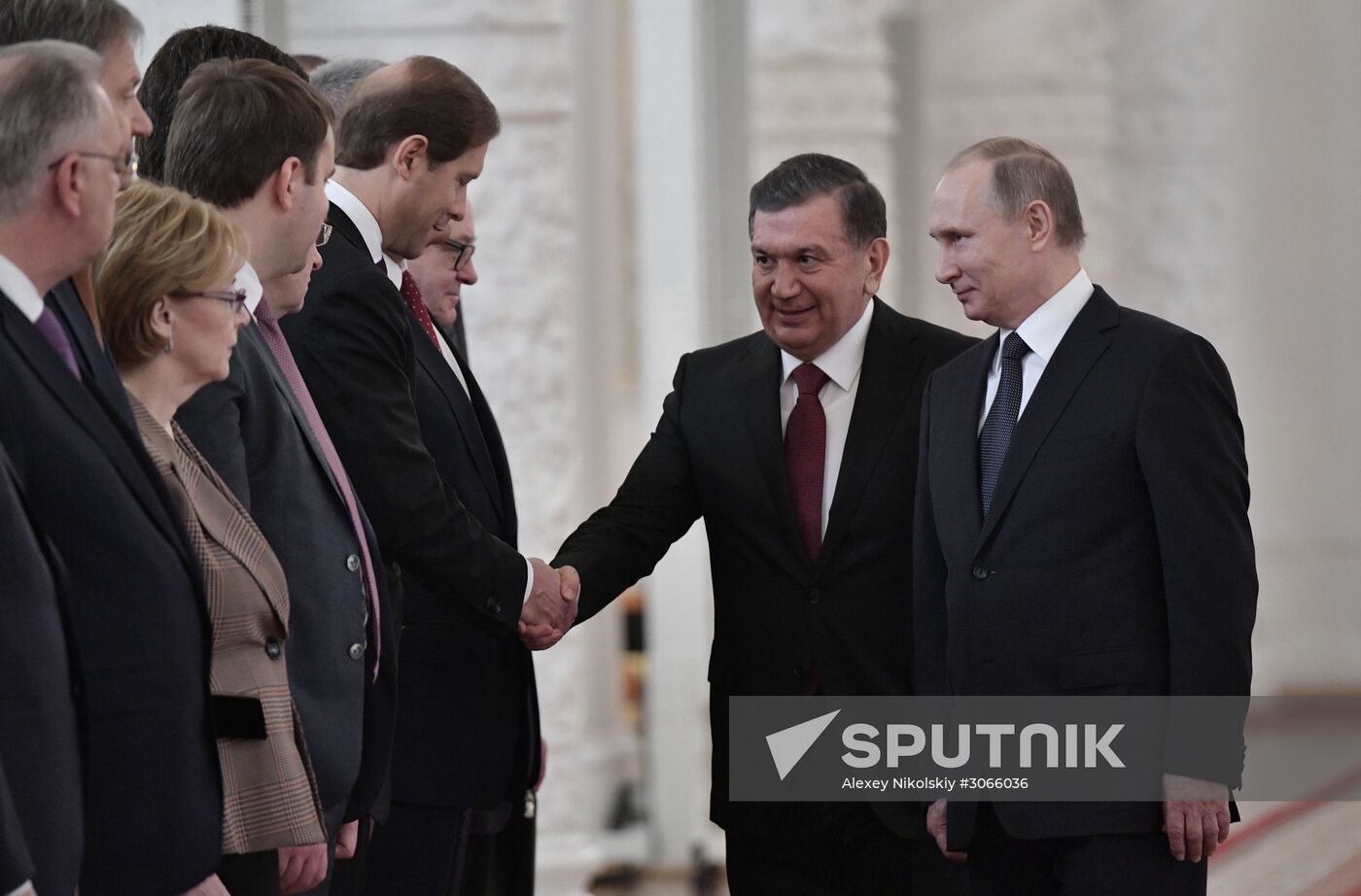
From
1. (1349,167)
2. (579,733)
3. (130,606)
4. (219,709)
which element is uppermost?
(1349,167)

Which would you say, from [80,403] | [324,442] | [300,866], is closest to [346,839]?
[300,866]

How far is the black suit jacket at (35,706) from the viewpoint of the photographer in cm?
155

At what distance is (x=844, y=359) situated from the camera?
3125 mm

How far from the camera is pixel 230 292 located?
199 centimetres

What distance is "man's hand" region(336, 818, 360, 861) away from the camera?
235 cm

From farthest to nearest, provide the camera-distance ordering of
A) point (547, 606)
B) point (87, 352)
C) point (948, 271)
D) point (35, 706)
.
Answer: point (547, 606)
point (948, 271)
point (87, 352)
point (35, 706)

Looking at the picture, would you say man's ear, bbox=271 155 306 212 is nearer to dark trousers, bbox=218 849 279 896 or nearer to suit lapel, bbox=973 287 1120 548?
dark trousers, bbox=218 849 279 896

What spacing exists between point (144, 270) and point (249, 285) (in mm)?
223

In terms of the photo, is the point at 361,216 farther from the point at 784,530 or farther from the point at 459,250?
the point at 784,530

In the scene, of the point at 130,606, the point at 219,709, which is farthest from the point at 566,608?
the point at 130,606

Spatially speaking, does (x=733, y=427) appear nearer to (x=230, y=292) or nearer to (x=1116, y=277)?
(x=230, y=292)

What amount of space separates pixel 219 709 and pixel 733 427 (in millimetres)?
1422

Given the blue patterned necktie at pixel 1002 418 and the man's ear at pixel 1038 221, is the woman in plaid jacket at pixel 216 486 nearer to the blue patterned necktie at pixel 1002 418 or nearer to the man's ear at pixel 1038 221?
the blue patterned necktie at pixel 1002 418

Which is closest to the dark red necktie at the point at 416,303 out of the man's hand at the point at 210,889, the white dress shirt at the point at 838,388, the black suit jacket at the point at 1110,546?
the white dress shirt at the point at 838,388
